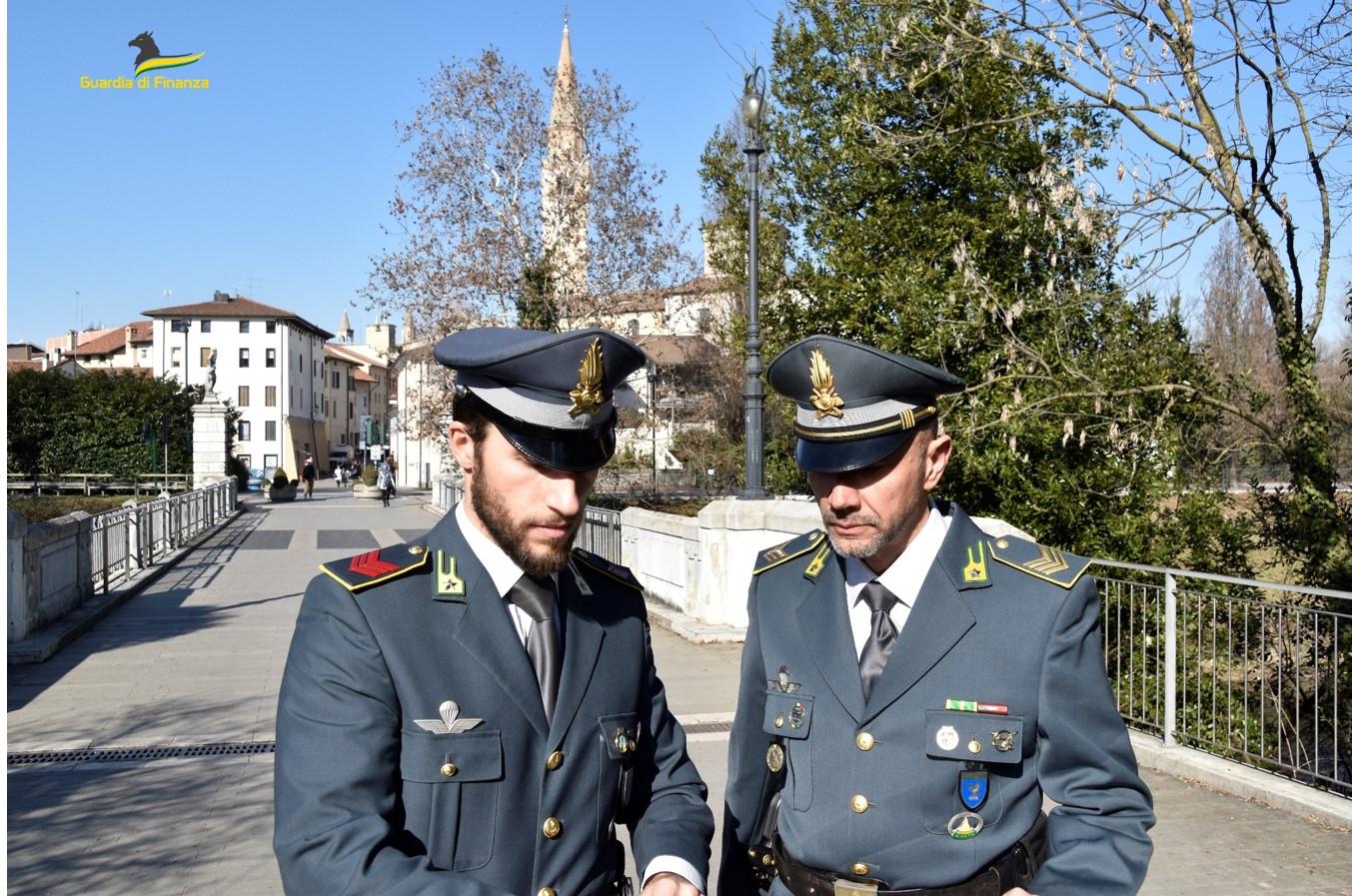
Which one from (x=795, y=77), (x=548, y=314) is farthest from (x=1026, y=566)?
(x=548, y=314)

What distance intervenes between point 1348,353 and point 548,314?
18.2m

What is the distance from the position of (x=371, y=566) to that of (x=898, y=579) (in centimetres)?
118

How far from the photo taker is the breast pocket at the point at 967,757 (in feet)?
8.14

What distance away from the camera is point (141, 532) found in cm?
1947

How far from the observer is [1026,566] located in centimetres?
267

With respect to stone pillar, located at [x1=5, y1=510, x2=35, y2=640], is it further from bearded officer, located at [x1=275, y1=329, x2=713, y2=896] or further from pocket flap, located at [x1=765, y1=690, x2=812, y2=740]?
pocket flap, located at [x1=765, y1=690, x2=812, y2=740]

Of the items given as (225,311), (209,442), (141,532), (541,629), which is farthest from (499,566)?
(225,311)

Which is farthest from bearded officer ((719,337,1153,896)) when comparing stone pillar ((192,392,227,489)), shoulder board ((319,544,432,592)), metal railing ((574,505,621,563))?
stone pillar ((192,392,227,489))

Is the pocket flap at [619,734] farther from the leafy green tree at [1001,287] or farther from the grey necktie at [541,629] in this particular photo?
the leafy green tree at [1001,287]

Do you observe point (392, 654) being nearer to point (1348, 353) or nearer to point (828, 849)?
point (828, 849)

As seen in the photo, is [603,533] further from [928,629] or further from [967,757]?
[967,757]

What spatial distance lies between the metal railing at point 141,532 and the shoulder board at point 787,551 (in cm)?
1465

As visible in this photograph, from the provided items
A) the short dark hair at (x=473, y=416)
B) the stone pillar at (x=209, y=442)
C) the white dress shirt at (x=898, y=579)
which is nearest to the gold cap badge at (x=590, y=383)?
the short dark hair at (x=473, y=416)

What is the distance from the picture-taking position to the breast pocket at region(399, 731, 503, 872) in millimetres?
2197
